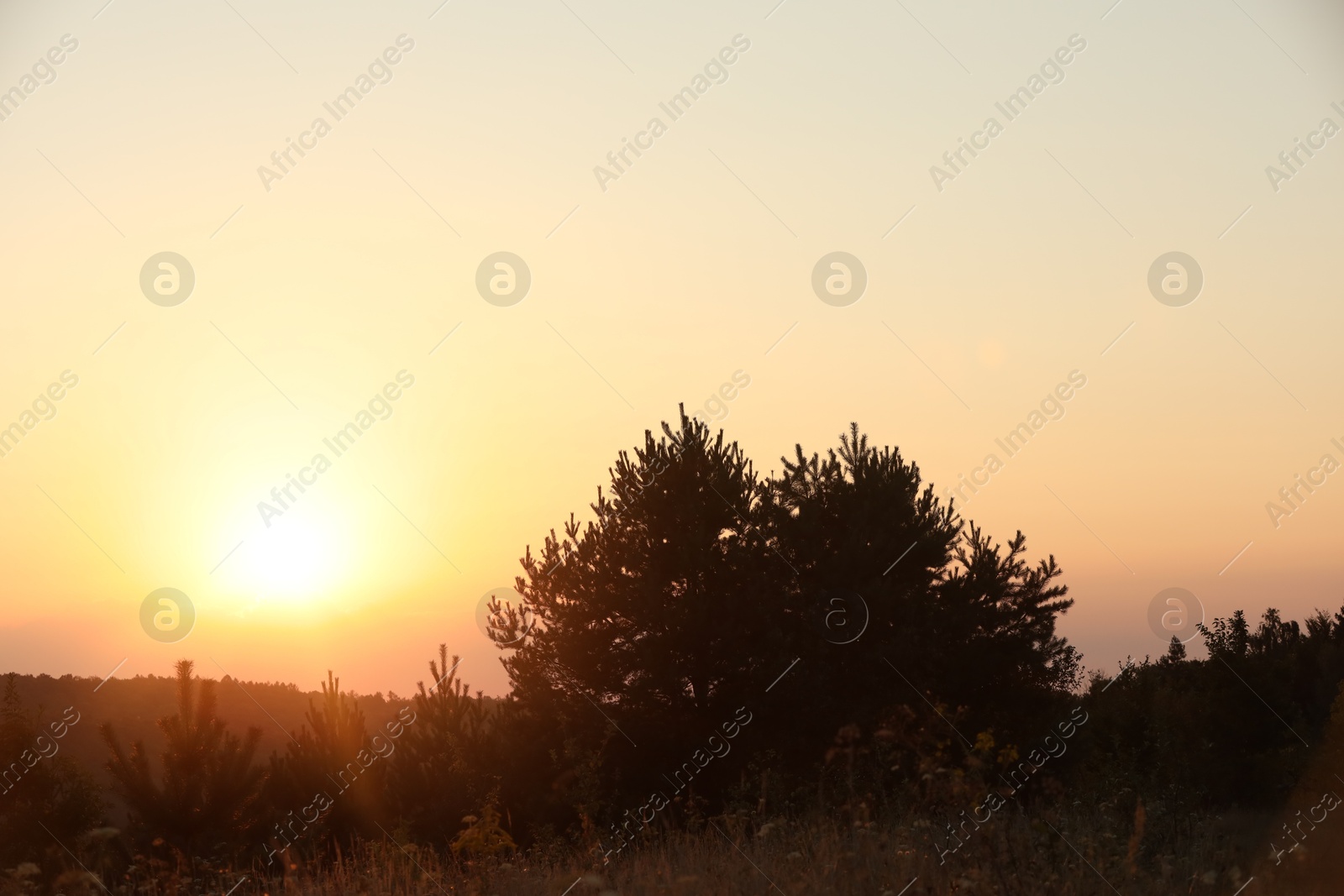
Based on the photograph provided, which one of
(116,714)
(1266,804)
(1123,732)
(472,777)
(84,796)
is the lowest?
(1266,804)

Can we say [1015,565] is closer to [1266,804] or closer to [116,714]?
[1266,804]

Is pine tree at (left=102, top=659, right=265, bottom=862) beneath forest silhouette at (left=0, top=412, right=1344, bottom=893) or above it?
above

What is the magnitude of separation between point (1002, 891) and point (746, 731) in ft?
45.8

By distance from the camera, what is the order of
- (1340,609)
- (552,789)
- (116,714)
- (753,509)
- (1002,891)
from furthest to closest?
(116,714) < (1340,609) < (753,509) < (552,789) < (1002,891)

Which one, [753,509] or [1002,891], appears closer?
[1002,891]

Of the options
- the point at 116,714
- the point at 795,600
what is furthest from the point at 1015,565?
the point at 116,714

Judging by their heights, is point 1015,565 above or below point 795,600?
below

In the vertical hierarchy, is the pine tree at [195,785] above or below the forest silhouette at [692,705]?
above

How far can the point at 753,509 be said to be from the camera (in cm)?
2325

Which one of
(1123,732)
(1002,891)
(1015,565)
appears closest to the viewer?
(1002,891)

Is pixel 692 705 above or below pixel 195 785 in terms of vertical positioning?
below

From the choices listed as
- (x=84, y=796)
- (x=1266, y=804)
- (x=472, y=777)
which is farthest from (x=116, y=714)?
(x=1266, y=804)

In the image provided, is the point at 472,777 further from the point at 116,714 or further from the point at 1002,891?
the point at 116,714

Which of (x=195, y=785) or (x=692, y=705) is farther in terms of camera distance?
(x=692, y=705)
